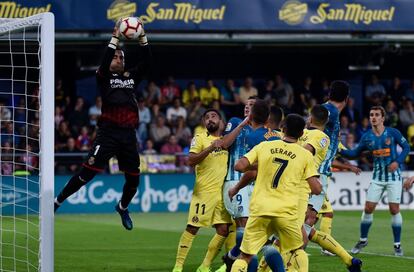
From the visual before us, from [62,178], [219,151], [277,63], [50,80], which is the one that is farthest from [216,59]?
[50,80]

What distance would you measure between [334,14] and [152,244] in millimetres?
12342

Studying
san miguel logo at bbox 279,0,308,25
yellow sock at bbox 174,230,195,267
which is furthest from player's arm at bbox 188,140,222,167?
san miguel logo at bbox 279,0,308,25

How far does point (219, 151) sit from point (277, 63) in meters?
17.8

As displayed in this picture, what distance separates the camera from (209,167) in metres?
13.1

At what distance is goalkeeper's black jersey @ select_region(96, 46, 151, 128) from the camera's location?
1215cm

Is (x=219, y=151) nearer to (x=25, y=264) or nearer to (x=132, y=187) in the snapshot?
(x=132, y=187)

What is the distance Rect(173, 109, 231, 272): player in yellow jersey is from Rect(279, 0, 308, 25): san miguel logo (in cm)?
1445

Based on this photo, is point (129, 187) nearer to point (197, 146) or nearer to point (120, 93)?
point (197, 146)

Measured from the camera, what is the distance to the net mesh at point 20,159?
13125 mm

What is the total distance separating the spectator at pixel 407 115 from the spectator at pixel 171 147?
6.45 meters

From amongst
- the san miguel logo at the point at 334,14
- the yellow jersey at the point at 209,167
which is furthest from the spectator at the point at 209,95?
the yellow jersey at the point at 209,167

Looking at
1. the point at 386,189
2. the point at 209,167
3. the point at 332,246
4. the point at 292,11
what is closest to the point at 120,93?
the point at 209,167

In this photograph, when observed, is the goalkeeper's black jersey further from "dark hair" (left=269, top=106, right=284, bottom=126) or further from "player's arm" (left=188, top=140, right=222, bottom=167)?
"dark hair" (left=269, top=106, right=284, bottom=126)

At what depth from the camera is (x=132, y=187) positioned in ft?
41.1
